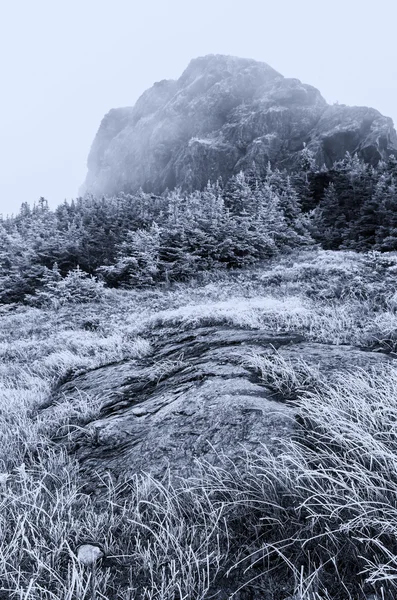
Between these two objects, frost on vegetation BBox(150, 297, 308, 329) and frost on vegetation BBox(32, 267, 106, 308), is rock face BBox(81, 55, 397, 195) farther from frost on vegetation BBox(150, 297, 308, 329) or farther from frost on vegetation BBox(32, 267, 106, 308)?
frost on vegetation BBox(150, 297, 308, 329)

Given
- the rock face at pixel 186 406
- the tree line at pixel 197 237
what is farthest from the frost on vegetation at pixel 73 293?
the rock face at pixel 186 406

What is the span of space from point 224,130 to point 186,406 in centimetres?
12543

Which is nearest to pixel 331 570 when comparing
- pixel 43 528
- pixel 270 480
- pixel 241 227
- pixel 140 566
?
pixel 270 480

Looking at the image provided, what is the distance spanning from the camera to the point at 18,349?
8.61 m

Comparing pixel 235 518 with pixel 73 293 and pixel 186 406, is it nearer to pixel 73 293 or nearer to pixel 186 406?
pixel 186 406

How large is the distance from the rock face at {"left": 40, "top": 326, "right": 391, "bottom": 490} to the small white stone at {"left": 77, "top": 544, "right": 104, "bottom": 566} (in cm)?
76

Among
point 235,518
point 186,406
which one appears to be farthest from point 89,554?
point 186,406

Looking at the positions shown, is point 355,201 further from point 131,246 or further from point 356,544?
point 356,544

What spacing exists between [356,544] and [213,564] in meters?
0.65

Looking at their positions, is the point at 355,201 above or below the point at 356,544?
above

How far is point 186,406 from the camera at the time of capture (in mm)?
3344

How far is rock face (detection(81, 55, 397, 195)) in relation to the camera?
80.1 meters

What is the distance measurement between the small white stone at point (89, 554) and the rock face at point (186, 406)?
76cm

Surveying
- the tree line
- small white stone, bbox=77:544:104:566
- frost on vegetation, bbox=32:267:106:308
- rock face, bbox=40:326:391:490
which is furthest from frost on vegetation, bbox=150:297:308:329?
the tree line
